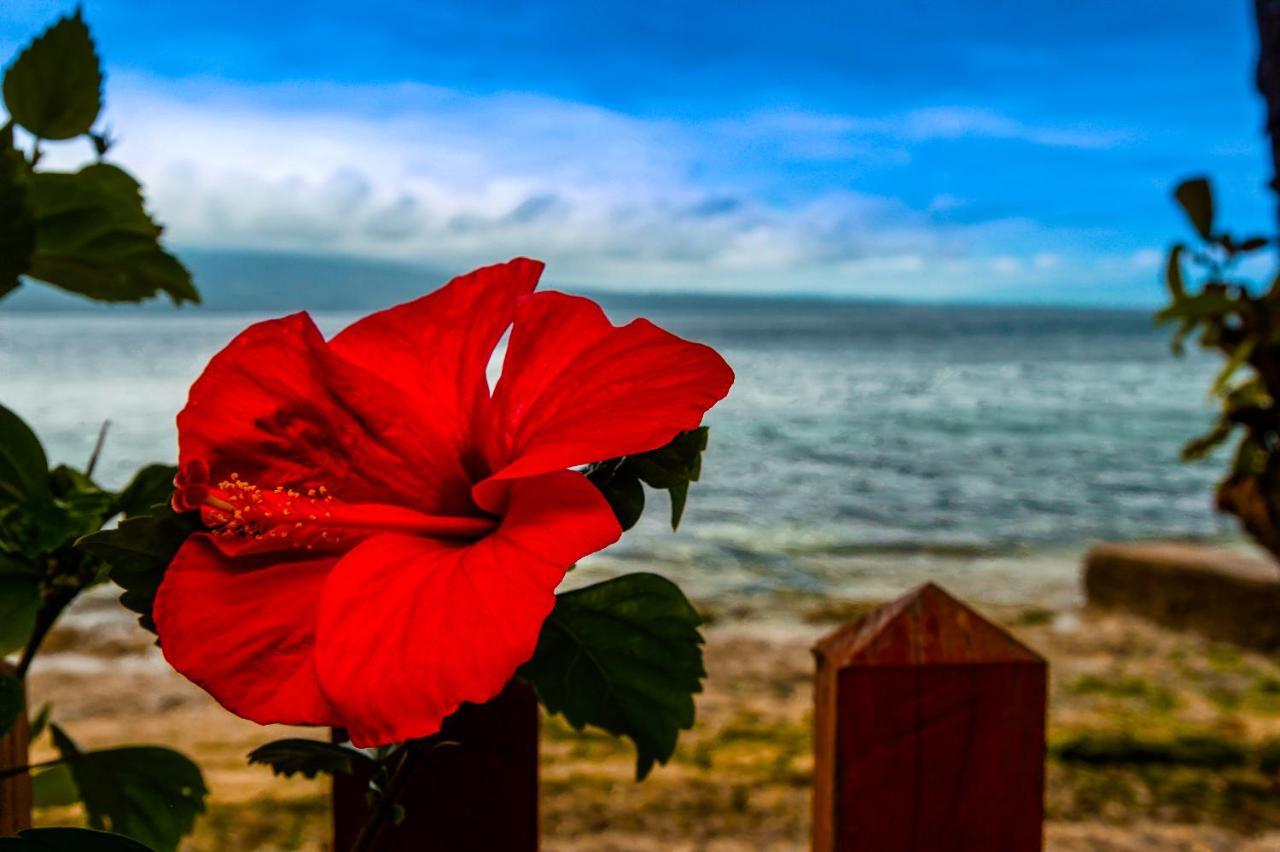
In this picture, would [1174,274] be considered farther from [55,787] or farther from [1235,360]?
[55,787]

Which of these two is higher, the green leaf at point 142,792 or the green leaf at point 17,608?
the green leaf at point 17,608

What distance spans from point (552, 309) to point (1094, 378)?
43454mm

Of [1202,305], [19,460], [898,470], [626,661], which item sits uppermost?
[1202,305]

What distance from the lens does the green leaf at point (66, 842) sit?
0.51 m

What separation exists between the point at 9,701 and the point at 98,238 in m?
0.43

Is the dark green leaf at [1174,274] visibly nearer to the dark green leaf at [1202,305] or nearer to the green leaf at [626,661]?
the dark green leaf at [1202,305]

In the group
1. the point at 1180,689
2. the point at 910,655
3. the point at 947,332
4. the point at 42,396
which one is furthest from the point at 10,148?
the point at 947,332

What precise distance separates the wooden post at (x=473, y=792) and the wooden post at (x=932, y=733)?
0.32 m

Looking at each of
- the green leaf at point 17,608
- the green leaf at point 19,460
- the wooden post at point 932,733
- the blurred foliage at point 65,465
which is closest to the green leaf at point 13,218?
the blurred foliage at point 65,465

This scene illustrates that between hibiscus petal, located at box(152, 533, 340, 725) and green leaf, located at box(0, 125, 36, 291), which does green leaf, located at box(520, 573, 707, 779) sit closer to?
hibiscus petal, located at box(152, 533, 340, 725)

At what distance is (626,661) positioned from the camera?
0.69 meters

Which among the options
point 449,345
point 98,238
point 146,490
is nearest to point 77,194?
point 98,238

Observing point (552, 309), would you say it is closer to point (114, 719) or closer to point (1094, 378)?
point (114, 719)

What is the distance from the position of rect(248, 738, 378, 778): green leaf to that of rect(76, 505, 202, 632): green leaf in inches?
4.3
